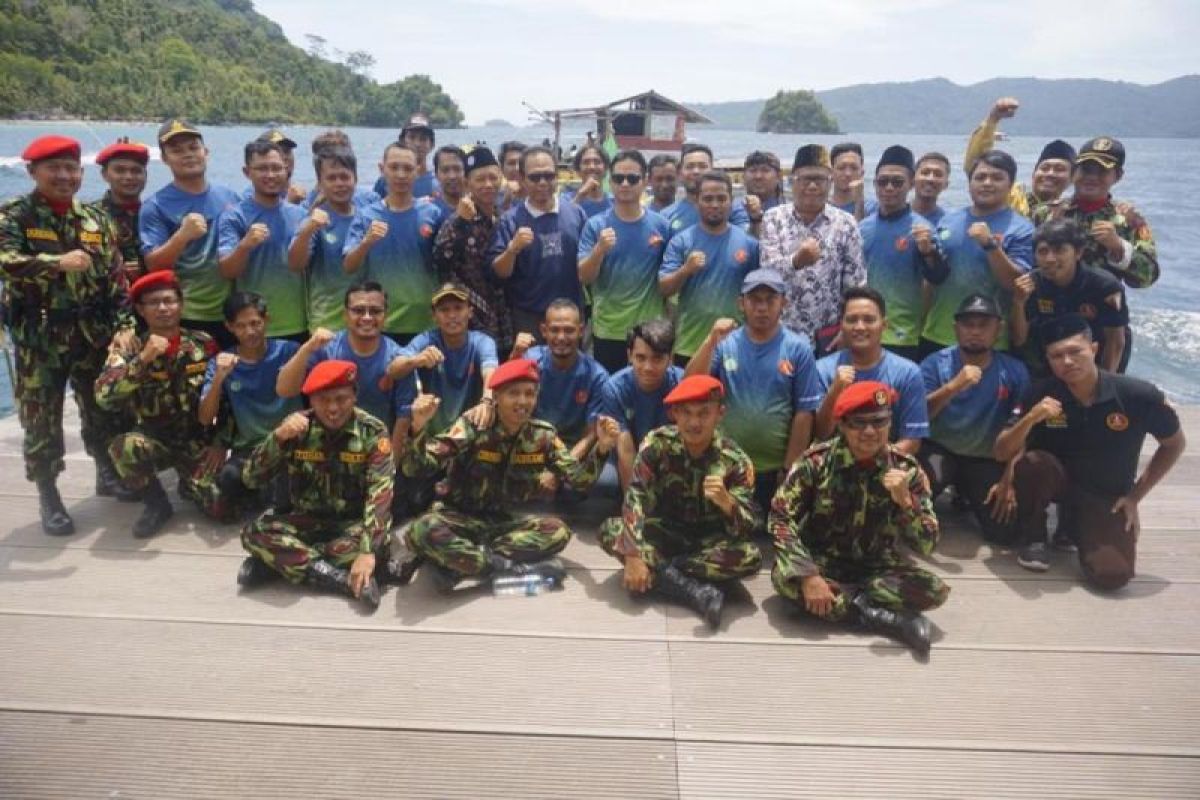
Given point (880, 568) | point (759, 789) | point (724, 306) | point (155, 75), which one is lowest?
point (759, 789)

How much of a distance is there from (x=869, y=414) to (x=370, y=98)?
11118 centimetres

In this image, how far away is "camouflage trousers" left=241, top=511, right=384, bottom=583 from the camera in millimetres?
3943

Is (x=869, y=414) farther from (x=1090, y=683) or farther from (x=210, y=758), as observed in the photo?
(x=210, y=758)

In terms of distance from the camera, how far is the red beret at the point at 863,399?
11.7 feet

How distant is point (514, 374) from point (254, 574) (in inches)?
61.9

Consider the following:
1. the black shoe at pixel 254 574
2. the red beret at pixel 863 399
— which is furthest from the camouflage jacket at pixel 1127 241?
the black shoe at pixel 254 574

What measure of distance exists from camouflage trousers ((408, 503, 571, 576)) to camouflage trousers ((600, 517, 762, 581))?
0.95 feet

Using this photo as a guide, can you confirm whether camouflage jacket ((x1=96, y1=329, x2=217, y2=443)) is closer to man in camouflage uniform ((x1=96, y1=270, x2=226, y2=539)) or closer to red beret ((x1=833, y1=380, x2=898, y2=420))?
man in camouflage uniform ((x1=96, y1=270, x2=226, y2=539))

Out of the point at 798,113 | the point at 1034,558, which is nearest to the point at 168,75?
the point at 798,113

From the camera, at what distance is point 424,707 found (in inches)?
122

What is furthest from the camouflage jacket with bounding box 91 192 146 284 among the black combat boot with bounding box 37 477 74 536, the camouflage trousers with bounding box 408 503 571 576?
the camouflage trousers with bounding box 408 503 571 576

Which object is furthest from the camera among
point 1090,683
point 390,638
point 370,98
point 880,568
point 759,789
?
point 370,98

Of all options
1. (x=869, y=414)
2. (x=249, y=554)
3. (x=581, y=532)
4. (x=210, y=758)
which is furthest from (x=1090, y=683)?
(x=249, y=554)

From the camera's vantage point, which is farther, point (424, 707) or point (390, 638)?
point (390, 638)
